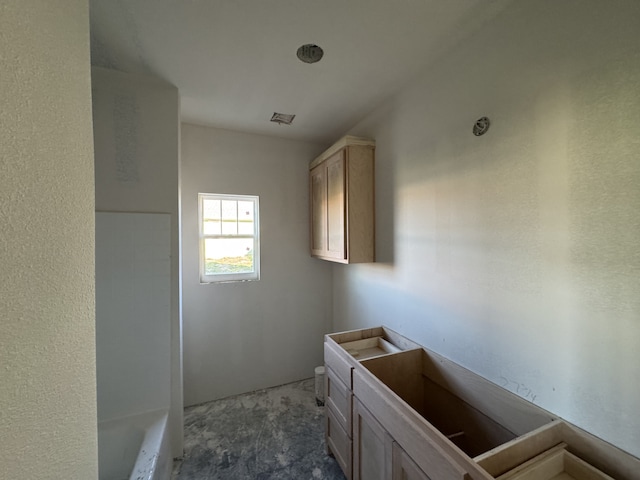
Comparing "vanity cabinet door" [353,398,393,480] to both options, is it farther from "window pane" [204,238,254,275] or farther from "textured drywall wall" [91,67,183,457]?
"window pane" [204,238,254,275]

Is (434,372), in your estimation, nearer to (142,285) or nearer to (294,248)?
(294,248)

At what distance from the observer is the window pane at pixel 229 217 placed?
2.78m


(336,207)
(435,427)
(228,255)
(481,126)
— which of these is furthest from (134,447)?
(481,126)

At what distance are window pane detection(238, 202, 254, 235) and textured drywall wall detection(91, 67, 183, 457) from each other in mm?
901

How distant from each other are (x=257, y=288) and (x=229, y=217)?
2.62 feet

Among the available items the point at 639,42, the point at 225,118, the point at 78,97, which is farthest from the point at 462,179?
the point at 225,118


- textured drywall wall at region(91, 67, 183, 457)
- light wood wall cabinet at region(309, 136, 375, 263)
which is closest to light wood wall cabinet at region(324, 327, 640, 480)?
light wood wall cabinet at region(309, 136, 375, 263)

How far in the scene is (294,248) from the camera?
9.71 feet

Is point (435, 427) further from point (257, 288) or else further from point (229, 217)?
point (229, 217)

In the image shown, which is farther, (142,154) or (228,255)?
(228,255)

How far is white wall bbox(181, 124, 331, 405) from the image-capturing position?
256 cm

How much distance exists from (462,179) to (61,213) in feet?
5.46

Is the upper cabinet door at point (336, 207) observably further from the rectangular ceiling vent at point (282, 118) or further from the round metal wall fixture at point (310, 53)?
the round metal wall fixture at point (310, 53)

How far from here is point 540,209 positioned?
1169 mm
